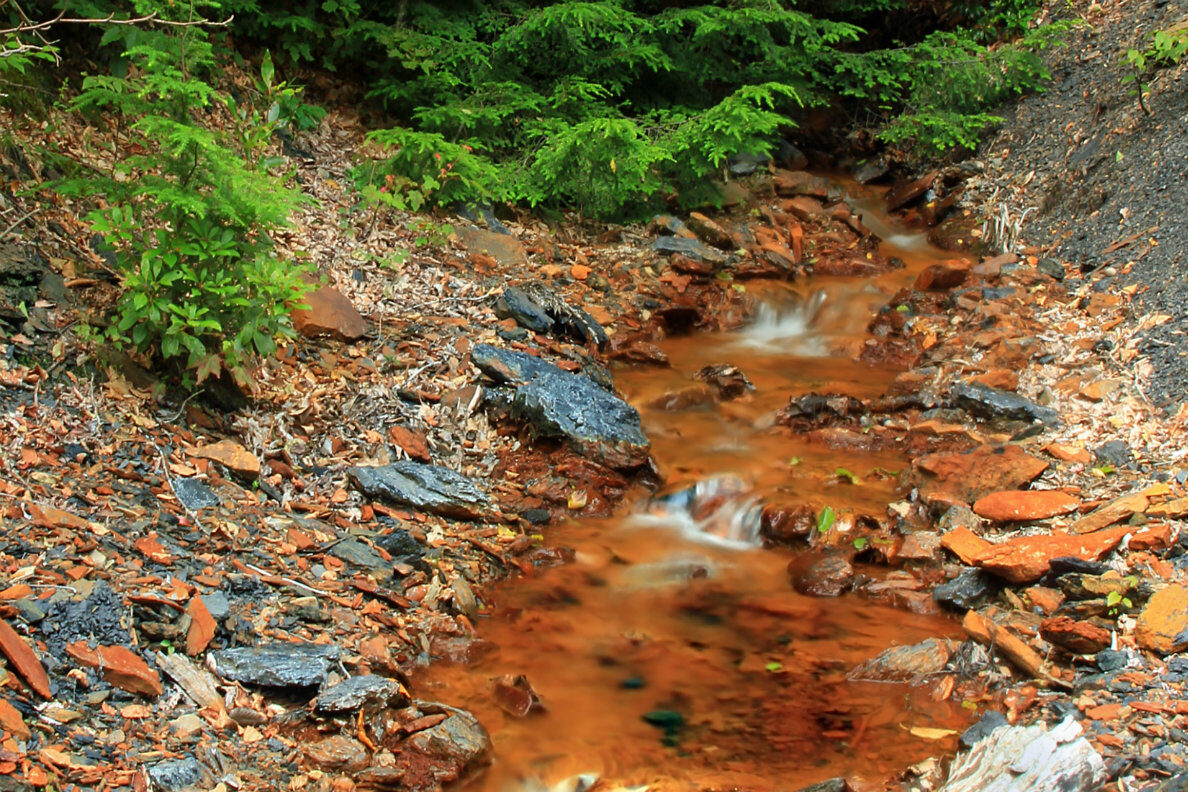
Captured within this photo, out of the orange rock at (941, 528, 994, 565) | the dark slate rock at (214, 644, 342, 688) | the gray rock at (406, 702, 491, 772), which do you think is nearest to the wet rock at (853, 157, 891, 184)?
the orange rock at (941, 528, 994, 565)

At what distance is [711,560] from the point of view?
5.96 meters

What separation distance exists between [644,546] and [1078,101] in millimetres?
7745

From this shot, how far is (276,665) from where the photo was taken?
13.1ft

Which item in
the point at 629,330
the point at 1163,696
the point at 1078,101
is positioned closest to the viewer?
the point at 1163,696

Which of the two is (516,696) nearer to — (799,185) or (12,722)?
(12,722)

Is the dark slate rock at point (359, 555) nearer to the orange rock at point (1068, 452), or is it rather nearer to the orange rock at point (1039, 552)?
the orange rock at point (1039, 552)

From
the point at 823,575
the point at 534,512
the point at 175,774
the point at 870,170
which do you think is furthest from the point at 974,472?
the point at 870,170

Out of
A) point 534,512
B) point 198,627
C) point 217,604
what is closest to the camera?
point 198,627

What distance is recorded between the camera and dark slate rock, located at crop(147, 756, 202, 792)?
324cm

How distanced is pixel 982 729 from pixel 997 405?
3.30m

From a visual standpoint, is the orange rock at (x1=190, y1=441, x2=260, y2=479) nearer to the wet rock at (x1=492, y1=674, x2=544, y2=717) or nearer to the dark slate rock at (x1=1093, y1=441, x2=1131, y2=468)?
the wet rock at (x1=492, y1=674, x2=544, y2=717)

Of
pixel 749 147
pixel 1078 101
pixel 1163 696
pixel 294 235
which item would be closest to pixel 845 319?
pixel 749 147

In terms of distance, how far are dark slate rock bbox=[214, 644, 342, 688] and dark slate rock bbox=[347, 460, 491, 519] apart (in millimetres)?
1482

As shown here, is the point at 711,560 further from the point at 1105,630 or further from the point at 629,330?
the point at 629,330
